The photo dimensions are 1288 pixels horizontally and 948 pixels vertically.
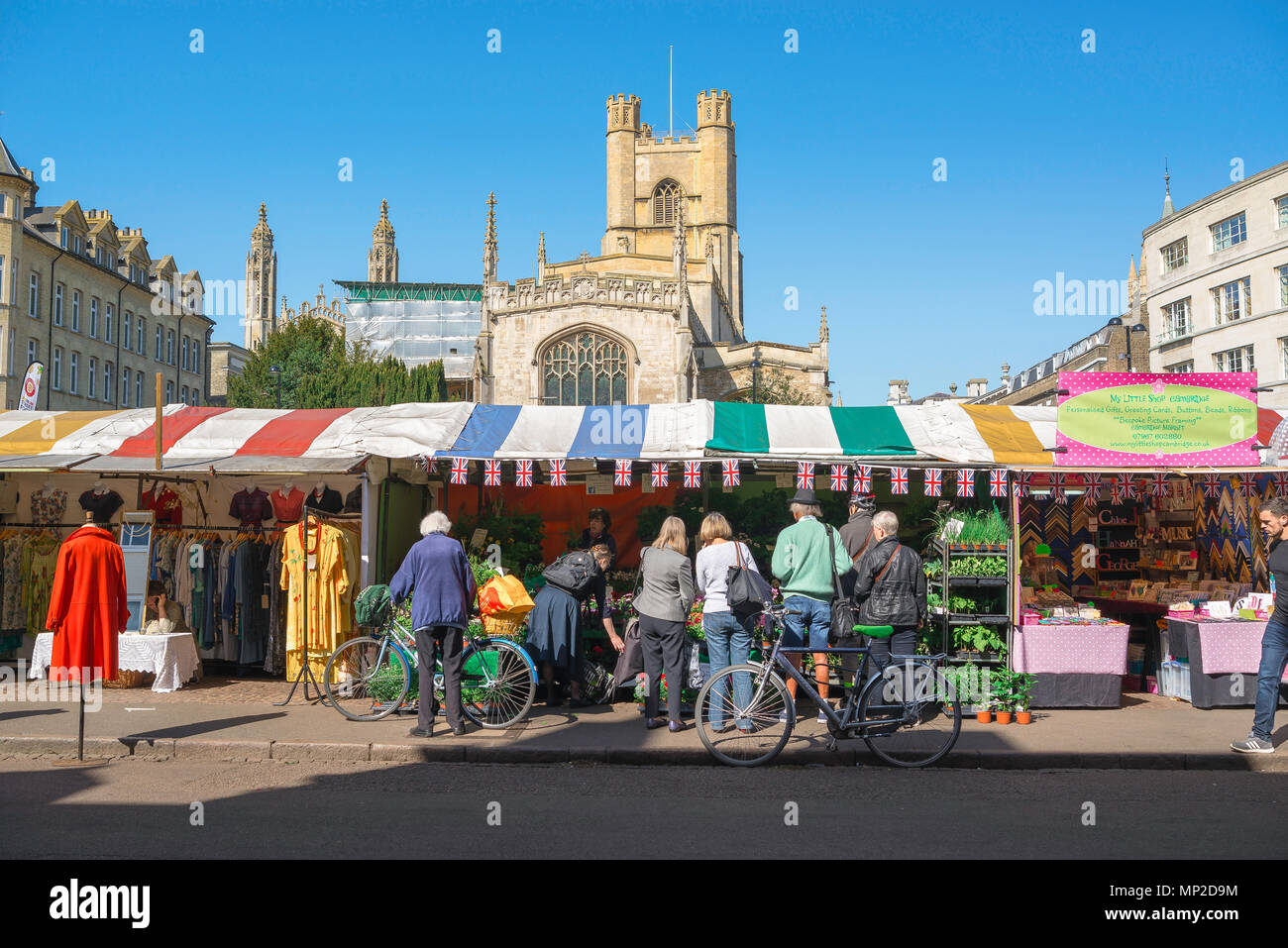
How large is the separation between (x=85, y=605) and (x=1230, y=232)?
4705 centimetres

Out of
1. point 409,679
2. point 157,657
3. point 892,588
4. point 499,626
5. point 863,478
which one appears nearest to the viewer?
point 892,588

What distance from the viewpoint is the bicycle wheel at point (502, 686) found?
27.9 feet

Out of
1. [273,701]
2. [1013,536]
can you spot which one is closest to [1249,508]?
[1013,536]

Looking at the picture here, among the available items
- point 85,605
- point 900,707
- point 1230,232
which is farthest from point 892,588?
point 1230,232

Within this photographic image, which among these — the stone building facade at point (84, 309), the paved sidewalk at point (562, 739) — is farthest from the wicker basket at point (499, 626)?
the stone building facade at point (84, 309)

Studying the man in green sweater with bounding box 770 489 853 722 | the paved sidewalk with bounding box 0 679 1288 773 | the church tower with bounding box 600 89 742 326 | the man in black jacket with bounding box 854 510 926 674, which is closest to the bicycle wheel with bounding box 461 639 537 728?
the paved sidewalk with bounding box 0 679 1288 773

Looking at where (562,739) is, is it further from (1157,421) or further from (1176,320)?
(1176,320)

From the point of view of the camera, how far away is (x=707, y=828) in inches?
218

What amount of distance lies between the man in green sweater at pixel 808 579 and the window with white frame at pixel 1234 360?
38296 millimetres

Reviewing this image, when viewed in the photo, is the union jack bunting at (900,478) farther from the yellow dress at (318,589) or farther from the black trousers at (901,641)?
the yellow dress at (318,589)

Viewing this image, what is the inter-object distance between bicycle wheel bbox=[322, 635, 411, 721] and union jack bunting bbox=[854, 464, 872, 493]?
17.1 feet

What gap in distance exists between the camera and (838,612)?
8391 millimetres

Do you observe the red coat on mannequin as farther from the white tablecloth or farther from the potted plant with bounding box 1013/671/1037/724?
the potted plant with bounding box 1013/671/1037/724
